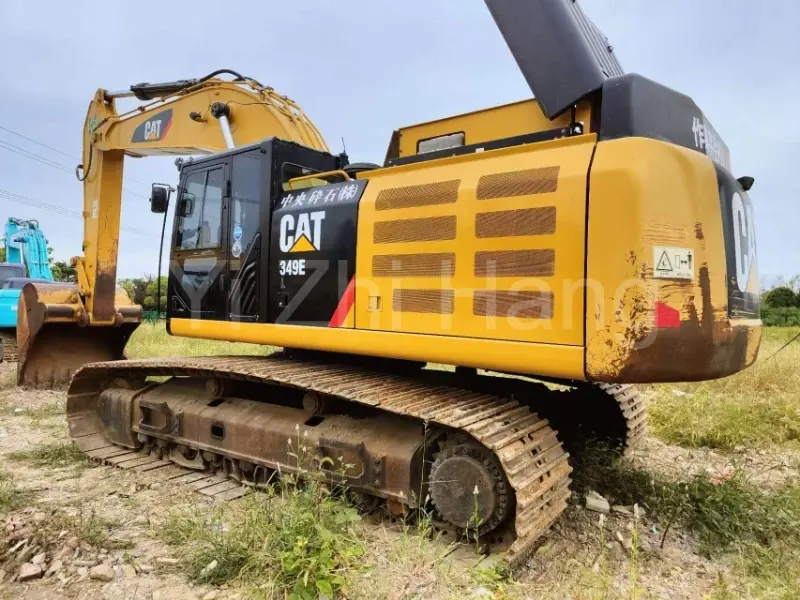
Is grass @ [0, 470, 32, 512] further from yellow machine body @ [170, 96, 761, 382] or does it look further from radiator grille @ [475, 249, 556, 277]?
radiator grille @ [475, 249, 556, 277]

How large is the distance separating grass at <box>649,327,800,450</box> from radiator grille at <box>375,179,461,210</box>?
371 cm

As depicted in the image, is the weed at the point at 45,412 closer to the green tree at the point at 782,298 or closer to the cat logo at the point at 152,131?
the cat logo at the point at 152,131

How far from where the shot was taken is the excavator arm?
5.65 m

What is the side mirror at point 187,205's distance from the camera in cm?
512

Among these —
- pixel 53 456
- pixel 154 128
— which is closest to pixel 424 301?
pixel 53 456

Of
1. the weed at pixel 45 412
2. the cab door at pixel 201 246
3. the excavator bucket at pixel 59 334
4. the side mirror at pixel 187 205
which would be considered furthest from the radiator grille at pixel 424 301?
the excavator bucket at pixel 59 334

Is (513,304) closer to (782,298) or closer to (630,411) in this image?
(630,411)

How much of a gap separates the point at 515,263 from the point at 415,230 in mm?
699

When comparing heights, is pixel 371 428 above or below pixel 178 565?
above

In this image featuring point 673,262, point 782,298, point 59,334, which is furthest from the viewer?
point 782,298

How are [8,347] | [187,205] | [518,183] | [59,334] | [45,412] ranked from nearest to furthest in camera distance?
[518,183] < [187,205] < [45,412] < [59,334] < [8,347]

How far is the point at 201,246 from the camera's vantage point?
4.98 m

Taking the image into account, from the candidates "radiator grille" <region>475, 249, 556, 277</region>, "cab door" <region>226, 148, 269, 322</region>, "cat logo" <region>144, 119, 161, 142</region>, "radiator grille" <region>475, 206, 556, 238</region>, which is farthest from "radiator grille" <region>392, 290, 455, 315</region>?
"cat logo" <region>144, 119, 161, 142</region>

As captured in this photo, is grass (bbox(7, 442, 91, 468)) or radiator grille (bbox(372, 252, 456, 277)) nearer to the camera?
radiator grille (bbox(372, 252, 456, 277))
